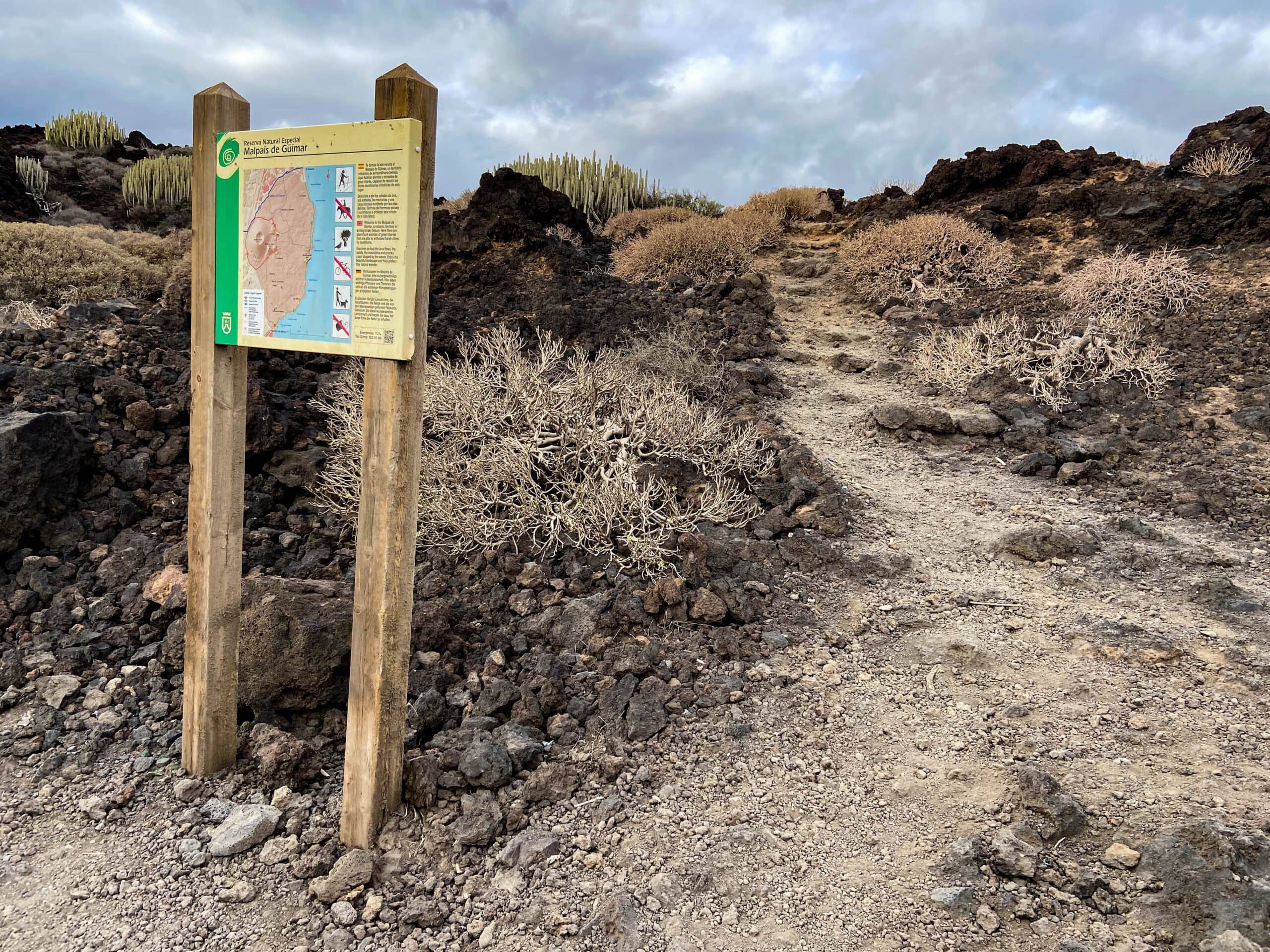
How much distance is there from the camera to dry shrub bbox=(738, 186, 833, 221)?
49.9 feet

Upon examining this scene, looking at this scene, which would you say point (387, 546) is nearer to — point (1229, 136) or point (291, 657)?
point (291, 657)

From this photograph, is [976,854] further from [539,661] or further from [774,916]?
[539,661]

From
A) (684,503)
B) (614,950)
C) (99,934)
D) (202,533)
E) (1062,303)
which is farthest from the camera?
(1062,303)

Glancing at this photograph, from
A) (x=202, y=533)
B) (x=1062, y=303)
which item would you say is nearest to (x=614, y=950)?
(x=202, y=533)

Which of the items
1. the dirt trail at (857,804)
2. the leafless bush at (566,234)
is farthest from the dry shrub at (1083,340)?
the leafless bush at (566,234)

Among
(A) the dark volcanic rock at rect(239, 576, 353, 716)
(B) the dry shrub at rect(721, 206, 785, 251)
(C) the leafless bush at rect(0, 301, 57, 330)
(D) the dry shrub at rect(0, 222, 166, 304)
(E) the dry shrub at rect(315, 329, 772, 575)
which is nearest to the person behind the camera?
(A) the dark volcanic rock at rect(239, 576, 353, 716)

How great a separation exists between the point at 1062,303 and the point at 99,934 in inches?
377

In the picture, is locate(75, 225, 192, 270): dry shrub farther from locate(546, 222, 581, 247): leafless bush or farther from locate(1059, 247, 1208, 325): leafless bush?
locate(1059, 247, 1208, 325): leafless bush

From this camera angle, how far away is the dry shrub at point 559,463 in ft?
13.9

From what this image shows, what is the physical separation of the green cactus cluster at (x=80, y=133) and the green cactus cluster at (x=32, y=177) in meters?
3.63

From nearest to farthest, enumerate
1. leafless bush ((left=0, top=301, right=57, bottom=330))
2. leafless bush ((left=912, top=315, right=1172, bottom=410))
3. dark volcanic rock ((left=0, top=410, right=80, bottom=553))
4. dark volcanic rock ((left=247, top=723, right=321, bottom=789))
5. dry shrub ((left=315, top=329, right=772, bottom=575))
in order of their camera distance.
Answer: dark volcanic rock ((left=247, top=723, right=321, bottom=789)) < dark volcanic rock ((left=0, top=410, right=80, bottom=553)) < dry shrub ((left=315, top=329, right=772, bottom=575)) < leafless bush ((left=0, top=301, right=57, bottom=330)) < leafless bush ((left=912, top=315, right=1172, bottom=410))

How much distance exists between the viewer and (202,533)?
279cm

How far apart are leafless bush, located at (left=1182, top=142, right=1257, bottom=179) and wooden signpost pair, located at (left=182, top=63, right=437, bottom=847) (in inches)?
479

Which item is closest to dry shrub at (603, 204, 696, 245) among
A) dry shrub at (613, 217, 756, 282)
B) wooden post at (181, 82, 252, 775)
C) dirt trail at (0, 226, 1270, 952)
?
dry shrub at (613, 217, 756, 282)
